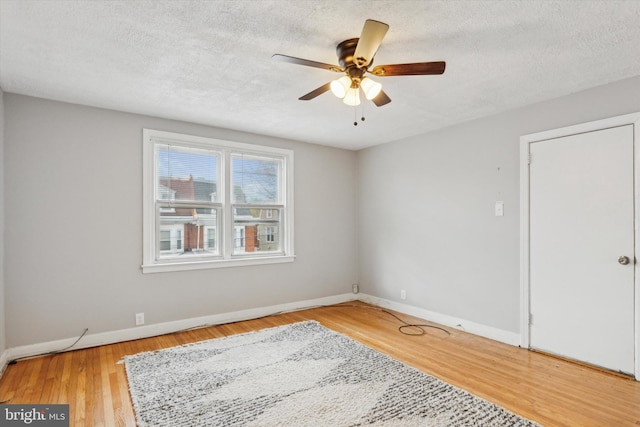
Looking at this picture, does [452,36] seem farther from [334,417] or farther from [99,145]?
[99,145]

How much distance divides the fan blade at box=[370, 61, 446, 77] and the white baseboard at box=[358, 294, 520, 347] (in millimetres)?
2850

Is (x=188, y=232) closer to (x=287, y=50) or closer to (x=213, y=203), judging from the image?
(x=213, y=203)

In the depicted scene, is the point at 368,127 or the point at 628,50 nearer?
the point at 628,50

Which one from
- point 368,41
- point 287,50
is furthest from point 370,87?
point 287,50

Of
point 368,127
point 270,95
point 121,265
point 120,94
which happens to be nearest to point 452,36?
point 270,95

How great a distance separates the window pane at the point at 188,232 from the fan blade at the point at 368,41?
278 cm

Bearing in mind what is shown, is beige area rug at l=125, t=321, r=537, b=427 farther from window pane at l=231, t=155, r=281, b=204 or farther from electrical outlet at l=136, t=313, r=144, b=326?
window pane at l=231, t=155, r=281, b=204

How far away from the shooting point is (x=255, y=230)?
4.57m

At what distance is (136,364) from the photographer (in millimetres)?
2906

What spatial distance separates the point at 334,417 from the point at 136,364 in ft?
6.07

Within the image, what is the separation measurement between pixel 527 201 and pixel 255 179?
3207 millimetres

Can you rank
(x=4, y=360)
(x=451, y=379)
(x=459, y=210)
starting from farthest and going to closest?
(x=459, y=210)
(x=4, y=360)
(x=451, y=379)

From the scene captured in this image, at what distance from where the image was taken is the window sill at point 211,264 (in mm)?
3716

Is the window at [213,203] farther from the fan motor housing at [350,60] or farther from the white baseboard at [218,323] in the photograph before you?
the fan motor housing at [350,60]
